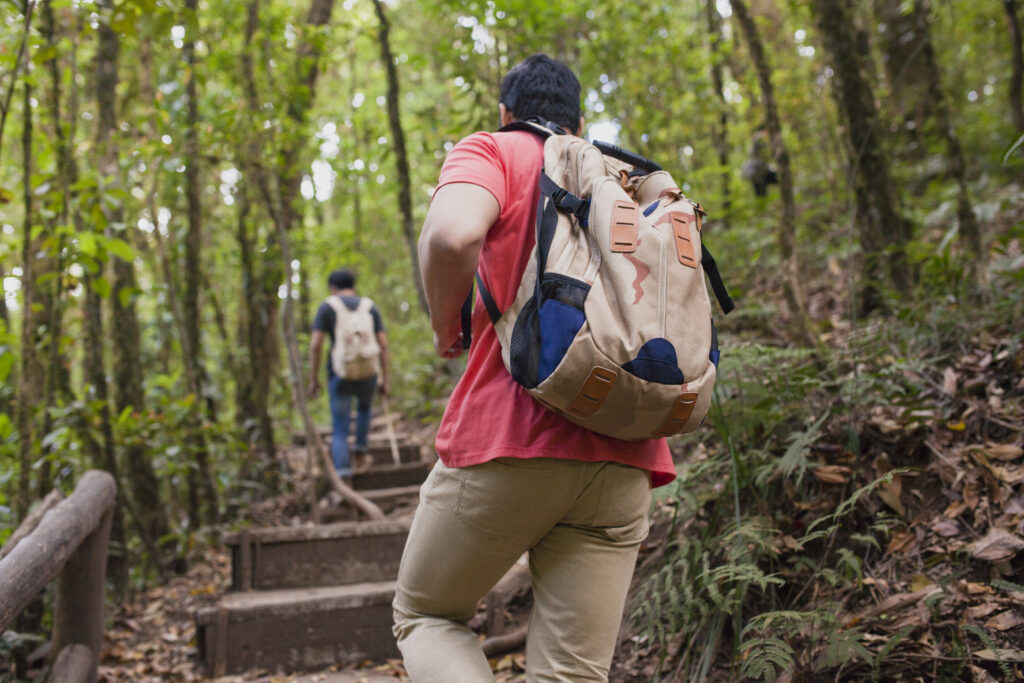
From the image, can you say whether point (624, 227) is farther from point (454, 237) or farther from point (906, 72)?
point (906, 72)

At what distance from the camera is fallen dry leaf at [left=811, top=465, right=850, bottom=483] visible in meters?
2.99

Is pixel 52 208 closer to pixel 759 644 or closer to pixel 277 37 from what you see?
pixel 277 37

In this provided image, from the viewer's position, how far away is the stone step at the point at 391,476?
678 cm

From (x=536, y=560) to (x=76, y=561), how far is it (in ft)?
9.31

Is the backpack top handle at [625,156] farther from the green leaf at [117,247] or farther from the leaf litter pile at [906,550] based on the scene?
the green leaf at [117,247]

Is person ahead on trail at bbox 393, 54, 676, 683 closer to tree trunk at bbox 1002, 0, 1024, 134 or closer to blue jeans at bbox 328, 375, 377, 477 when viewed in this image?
blue jeans at bbox 328, 375, 377, 477

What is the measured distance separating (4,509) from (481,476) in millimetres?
3636

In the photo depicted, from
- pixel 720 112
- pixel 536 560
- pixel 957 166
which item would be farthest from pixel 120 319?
pixel 720 112

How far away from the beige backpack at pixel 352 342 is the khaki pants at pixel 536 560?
4913 millimetres

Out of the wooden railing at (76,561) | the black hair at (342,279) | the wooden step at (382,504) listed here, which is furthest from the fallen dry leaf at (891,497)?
the black hair at (342,279)

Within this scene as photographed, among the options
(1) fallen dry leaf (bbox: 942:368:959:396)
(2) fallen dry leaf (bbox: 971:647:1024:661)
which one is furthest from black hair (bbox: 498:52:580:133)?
(1) fallen dry leaf (bbox: 942:368:959:396)

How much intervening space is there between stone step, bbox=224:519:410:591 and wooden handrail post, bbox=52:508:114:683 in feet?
2.89

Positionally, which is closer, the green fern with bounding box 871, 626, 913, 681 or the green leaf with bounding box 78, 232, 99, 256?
the green fern with bounding box 871, 626, 913, 681

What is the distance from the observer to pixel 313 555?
15.2 feet
